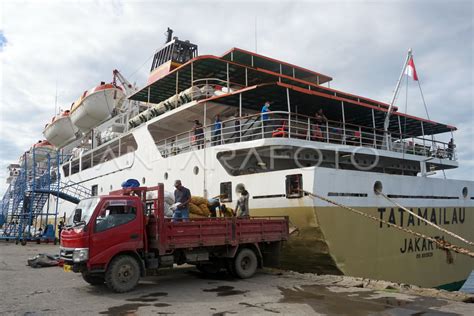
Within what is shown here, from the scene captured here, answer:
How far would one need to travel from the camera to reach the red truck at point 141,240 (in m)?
7.70

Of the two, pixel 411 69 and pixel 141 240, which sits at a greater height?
pixel 411 69

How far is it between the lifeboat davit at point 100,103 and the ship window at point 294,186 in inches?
719

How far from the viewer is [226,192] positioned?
12.3m

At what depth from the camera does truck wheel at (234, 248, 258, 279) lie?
926cm

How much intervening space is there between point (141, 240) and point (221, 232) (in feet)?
5.88

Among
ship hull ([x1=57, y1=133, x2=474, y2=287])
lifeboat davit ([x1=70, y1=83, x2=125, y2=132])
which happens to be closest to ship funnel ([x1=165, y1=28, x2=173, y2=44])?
lifeboat davit ([x1=70, y1=83, x2=125, y2=132])

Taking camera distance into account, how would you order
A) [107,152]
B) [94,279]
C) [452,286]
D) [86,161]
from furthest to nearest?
1. [86,161]
2. [107,152]
3. [452,286]
4. [94,279]

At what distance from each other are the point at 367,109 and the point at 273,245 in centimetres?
831

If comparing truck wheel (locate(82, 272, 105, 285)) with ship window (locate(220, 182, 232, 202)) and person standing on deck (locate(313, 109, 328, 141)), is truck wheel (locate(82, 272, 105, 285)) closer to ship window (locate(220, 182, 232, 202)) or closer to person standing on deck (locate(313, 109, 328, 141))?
ship window (locate(220, 182, 232, 202))

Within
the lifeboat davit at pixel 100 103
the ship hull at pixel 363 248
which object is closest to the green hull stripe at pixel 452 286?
the ship hull at pixel 363 248

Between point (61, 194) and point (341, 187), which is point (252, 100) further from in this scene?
point (61, 194)

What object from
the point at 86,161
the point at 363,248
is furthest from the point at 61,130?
the point at 363,248

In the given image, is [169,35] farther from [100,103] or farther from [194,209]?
[194,209]

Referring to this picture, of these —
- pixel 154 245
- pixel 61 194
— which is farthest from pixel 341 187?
pixel 61 194
